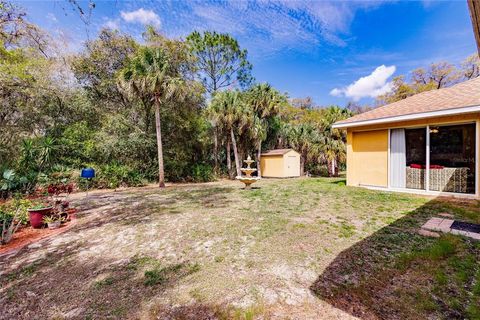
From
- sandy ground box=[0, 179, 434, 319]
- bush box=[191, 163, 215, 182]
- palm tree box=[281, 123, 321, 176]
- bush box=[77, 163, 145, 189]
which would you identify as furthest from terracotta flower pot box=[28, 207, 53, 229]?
palm tree box=[281, 123, 321, 176]

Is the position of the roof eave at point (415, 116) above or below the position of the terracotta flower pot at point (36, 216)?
above

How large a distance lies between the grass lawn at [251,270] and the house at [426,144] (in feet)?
8.05

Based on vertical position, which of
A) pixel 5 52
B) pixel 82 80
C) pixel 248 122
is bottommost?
pixel 248 122

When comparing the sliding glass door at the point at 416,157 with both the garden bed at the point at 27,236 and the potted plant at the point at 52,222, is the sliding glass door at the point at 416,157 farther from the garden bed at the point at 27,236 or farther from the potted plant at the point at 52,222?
the potted plant at the point at 52,222

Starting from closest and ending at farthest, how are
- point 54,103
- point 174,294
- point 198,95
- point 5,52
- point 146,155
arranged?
1. point 174,294
2. point 5,52
3. point 54,103
4. point 146,155
5. point 198,95

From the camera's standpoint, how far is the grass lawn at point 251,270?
219 centimetres

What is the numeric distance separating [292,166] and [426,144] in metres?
10.9

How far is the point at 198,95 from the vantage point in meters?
15.9

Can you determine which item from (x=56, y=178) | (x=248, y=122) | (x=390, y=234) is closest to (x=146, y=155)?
(x=56, y=178)

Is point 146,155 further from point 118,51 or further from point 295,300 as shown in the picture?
point 295,300

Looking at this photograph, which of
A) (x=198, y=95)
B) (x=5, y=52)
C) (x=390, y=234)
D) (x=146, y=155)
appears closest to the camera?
(x=390, y=234)

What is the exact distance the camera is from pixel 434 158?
25.0ft

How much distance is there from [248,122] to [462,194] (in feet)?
39.1

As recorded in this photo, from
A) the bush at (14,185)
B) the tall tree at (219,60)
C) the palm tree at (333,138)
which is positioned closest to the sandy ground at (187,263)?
the bush at (14,185)
